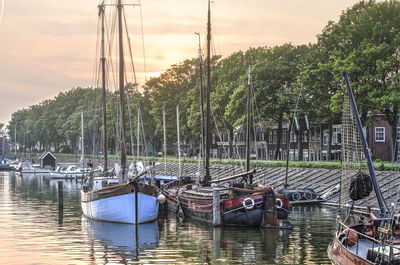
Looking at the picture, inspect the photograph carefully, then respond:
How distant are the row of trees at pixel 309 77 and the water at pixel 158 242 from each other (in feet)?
45.7

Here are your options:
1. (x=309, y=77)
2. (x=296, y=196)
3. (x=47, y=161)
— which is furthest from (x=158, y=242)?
(x=47, y=161)

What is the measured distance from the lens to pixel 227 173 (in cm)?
9038

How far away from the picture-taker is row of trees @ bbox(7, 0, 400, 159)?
69250 mm

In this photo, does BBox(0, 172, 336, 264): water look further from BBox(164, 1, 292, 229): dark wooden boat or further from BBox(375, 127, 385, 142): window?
BBox(375, 127, 385, 142): window

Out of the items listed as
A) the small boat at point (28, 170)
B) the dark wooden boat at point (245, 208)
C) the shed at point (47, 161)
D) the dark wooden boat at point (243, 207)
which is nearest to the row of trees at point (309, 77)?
the dark wooden boat at point (243, 207)

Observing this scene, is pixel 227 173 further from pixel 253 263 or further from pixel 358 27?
pixel 253 263

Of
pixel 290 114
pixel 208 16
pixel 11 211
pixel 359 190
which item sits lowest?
pixel 11 211

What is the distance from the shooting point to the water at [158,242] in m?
31.8

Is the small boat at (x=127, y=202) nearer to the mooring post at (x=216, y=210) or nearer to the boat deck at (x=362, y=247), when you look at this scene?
the mooring post at (x=216, y=210)

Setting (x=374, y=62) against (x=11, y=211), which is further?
(x=374, y=62)

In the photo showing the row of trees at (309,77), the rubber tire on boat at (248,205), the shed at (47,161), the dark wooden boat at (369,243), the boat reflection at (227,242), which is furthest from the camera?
the shed at (47,161)

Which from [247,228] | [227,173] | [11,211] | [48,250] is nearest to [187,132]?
[227,173]

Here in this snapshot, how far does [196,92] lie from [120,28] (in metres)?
62.9

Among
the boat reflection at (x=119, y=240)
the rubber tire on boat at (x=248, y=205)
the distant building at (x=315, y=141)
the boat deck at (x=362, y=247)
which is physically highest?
the distant building at (x=315, y=141)
